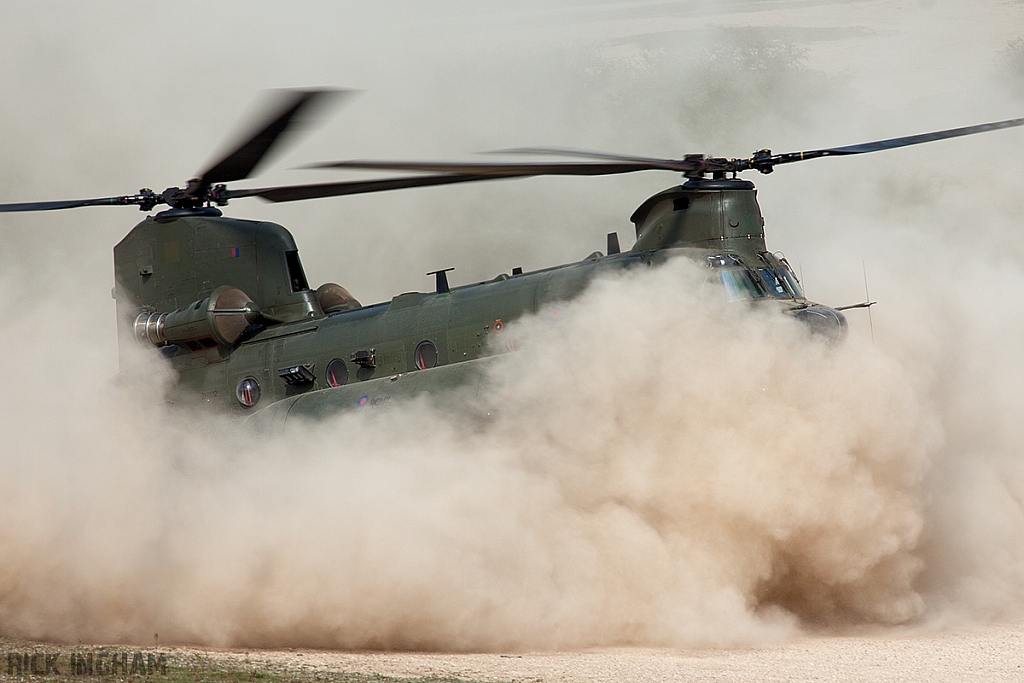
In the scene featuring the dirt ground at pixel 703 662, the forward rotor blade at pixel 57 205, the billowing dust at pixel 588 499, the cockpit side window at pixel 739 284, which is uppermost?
the forward rotor blade at pixel 57 205

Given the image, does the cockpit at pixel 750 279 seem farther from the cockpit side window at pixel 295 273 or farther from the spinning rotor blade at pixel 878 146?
the cockpit side window at pixel 295 273

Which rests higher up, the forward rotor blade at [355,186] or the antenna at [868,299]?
the forward rotor blade at [355,186]

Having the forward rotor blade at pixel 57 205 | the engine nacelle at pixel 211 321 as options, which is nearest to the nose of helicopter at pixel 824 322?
the engine nacelle at pixel 211 321

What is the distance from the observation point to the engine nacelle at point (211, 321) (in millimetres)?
14289

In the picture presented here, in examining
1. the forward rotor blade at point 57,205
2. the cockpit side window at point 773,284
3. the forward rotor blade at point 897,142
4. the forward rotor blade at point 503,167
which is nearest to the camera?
the forward rotor blade at point 503,167

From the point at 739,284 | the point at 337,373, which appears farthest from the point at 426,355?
the point at 739,284

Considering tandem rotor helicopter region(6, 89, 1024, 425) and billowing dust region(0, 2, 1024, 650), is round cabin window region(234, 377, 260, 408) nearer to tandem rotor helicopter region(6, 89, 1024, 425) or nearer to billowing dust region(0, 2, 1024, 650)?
tandem rotor helicopter region(6, 89, 1024, 425)

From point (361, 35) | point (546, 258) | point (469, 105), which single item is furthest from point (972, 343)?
point (361, 35)

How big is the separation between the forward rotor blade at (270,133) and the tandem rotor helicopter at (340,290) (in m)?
0.02

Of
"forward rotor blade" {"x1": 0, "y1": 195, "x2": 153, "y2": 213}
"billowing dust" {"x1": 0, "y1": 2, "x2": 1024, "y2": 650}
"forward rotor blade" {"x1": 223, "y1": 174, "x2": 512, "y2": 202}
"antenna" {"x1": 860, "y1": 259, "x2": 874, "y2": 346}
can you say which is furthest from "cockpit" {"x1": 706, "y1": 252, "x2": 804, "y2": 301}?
"forward rotor blade" {"x1": 0, "y1": 195, "x2": 153, "y2": 213}

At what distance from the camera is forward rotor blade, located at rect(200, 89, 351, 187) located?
9.94 meters

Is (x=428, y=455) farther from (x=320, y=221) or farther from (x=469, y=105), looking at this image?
(x=469, y=105)

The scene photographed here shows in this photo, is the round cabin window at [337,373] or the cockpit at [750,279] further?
the round cabin window at [337,373]

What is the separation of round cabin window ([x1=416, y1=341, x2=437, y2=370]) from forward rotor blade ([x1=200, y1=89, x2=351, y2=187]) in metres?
2.62
